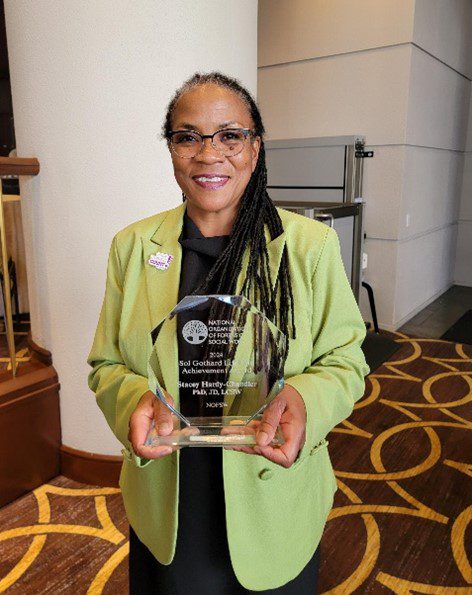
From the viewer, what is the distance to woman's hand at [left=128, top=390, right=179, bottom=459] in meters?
0.79

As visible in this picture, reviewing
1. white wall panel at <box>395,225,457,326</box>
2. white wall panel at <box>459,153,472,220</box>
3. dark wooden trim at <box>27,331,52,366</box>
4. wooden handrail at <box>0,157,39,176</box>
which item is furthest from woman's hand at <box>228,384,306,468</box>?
white wall panel at <box>459,153,472,220</box>

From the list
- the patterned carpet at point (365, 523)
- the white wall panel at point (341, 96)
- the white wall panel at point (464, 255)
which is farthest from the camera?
the white wall panel at point (464, 255)

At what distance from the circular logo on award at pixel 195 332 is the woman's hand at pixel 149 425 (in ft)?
0.33

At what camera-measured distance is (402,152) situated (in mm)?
4539

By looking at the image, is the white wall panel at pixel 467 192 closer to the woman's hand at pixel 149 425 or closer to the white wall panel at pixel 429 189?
the white wall panel at pixel 429 189

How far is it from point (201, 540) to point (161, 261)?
54cm

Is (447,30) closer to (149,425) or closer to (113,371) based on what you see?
(113,371)

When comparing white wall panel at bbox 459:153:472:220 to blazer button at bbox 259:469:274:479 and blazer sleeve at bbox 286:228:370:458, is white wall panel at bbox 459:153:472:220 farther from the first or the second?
blazer button at bbox 259:469:274:479

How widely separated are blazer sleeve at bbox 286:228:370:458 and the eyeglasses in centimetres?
24

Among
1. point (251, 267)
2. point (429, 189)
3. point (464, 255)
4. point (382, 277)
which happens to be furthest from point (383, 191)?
point (251, 267)

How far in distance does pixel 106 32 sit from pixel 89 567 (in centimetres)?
197

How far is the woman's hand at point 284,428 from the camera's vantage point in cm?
78

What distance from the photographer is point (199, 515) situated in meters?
1.01

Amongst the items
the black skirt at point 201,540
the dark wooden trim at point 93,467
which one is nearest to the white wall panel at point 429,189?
the dark wooden trim at point 93,467
